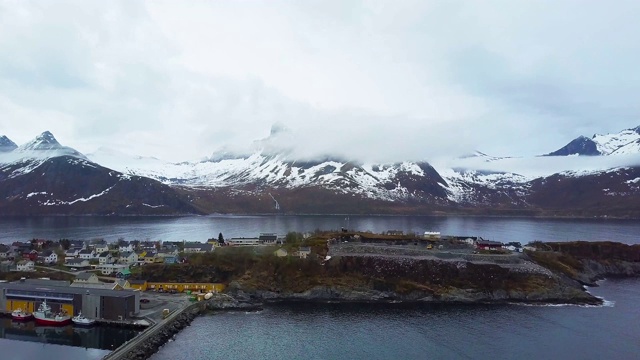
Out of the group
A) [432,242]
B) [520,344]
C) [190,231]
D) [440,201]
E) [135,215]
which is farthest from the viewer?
[440,201]

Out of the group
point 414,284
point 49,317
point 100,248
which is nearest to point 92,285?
point 49,317

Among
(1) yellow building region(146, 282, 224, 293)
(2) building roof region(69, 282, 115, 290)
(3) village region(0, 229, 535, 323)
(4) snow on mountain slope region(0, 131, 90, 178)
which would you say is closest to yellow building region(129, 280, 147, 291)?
(3) village region(0, 229, 535, 323)

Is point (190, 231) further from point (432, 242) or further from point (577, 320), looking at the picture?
point (577, 320)

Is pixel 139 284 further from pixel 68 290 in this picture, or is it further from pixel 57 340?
pixel 57 340

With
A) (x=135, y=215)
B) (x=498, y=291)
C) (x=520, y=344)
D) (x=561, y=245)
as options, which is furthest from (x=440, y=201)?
(x=520, y=344)

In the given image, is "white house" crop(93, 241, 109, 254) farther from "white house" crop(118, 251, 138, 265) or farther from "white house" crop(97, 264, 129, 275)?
"white house" crop(97, 264, 129, 275)

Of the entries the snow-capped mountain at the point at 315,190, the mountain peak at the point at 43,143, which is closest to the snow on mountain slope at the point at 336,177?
the snow-capped mountain at the point at 315,190
